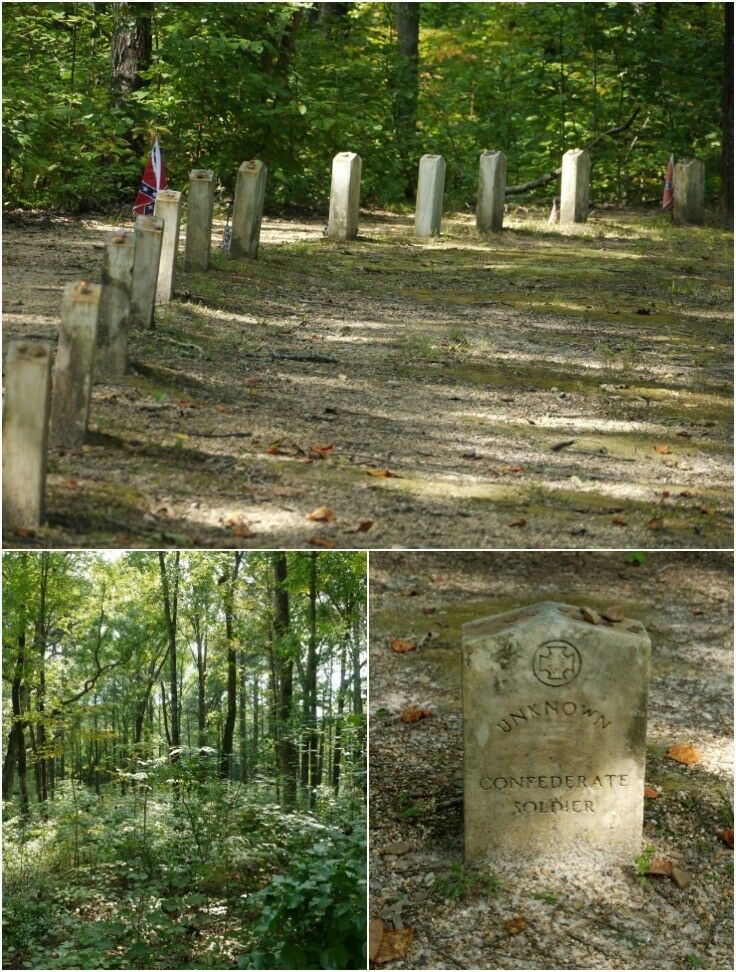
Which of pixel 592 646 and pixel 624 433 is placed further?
pixel 624 433

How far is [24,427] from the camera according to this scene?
493cm

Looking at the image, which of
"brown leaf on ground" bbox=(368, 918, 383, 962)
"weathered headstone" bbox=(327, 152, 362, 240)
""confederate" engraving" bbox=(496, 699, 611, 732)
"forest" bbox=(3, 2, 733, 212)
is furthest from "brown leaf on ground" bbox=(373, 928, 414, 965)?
"forest" bbox=(3, 2, 733, 212)

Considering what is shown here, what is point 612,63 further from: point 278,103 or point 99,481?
point 99,481

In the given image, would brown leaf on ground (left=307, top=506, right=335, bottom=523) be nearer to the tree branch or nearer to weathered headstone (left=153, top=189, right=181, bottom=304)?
weathered headstone (left=153, top=189, right=181, bottom=304)

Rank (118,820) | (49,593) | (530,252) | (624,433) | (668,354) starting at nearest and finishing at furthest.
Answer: (49,593) < (118,820) < (624,433) < (668,354) < (530,252)

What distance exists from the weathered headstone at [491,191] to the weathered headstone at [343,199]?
1.66m

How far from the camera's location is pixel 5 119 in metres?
13.8

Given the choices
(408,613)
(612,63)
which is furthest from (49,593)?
(612,63)

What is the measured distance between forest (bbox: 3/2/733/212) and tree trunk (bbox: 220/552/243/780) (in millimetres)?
10021

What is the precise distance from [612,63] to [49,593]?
17218 mm

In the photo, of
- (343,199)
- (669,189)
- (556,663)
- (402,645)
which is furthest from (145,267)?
(669,189)

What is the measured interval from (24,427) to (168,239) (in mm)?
4814

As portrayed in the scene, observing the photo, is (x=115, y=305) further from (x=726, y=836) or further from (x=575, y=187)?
(x=575, y=187)

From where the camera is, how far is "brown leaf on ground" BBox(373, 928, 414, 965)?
496 centimetres
